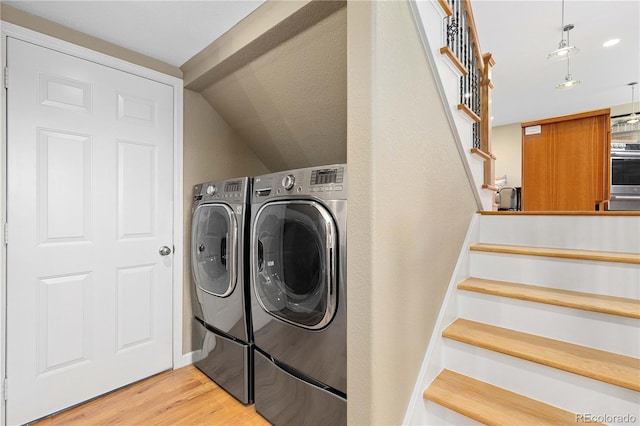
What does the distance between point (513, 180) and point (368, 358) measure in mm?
7025

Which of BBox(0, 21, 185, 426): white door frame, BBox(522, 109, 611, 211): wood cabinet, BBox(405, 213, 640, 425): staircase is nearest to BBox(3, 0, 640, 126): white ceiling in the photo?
BBox(0, 21, 185, 426): white door frame

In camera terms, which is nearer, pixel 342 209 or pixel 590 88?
pixel 342 209

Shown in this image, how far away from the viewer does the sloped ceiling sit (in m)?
1.71

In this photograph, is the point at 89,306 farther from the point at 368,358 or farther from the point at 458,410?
the point at 458,410

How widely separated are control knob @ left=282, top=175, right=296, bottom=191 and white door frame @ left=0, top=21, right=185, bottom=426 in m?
1.12

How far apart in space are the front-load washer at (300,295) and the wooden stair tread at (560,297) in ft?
2.57

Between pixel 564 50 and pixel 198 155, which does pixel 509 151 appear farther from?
pixel 198 155

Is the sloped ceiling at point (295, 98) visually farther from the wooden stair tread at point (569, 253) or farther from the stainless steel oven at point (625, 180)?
the stainless steel oven at point (625, 180)

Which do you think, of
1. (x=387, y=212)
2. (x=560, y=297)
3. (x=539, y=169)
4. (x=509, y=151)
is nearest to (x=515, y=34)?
(x=539, y=169)

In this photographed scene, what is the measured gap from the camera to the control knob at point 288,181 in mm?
1611

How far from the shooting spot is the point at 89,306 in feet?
6.35

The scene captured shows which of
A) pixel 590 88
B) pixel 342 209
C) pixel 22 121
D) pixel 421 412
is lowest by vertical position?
pixel 421 412

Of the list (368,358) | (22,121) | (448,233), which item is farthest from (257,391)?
(22,121)

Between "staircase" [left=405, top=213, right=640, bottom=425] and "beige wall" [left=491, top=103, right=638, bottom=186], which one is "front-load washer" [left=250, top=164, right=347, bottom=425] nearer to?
"staircase" [left=405, top=213, right=640, bottom=425]
